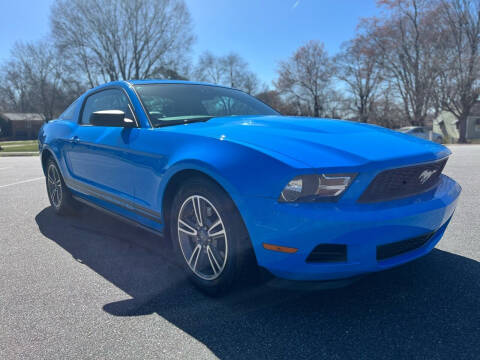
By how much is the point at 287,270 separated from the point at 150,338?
780 mm

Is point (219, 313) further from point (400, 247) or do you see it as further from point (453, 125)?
point (453, 125)

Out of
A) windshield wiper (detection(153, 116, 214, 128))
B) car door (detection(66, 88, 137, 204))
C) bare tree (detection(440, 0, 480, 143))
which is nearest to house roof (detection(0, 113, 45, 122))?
bare tree (detection(440, 0, 480, 143))

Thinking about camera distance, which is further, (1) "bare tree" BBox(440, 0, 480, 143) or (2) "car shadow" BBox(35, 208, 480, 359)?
(1) "bare tree" BBox(440, 0, 480, 143)

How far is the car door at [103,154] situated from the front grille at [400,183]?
1749mm

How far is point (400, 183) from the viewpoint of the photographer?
74.5 inches

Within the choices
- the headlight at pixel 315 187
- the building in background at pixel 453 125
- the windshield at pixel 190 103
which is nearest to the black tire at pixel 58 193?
the windshield at pixel 190 103

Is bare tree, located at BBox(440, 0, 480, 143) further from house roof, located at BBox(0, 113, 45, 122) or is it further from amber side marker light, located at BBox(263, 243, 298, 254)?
house roof, located at BBox(0, 113, 45, 122)

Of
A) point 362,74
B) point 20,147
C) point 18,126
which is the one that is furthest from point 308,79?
point 18,126

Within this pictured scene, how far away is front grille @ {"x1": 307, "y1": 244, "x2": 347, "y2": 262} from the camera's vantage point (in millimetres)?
1730

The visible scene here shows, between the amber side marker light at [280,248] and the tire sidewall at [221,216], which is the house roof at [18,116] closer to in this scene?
the tire sidewall at [221,216]

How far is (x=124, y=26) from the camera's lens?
28.5 m

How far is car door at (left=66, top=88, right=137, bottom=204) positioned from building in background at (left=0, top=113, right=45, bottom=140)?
61.4 meters

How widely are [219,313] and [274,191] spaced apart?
80cm

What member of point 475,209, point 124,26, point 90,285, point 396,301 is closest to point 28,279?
point 90,285
